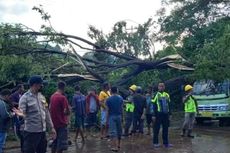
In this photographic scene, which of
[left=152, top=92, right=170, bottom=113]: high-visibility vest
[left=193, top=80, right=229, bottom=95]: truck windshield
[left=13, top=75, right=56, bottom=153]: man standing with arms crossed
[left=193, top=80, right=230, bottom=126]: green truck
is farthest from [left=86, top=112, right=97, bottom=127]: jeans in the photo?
[left=13, top=75, right=56, bottom=153]: man standing with arms crossed

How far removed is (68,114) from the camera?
980 cm

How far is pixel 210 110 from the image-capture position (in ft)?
59.4

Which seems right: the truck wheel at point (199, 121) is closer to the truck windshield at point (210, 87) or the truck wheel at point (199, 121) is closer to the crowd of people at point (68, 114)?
the truck windshield at point (210, 87)

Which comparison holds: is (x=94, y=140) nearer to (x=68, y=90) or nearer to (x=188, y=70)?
(x=68, y=90)

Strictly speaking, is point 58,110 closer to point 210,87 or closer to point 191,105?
point 191,105

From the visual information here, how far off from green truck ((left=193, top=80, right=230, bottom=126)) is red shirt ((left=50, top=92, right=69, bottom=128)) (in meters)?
9.70

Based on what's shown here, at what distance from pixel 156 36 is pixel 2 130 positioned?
1807cm

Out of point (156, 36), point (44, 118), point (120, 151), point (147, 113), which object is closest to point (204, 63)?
point (147, 113)

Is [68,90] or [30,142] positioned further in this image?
[68,90]

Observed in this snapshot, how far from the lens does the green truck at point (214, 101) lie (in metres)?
17.8

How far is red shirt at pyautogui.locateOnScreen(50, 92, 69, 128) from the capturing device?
31.6 ft

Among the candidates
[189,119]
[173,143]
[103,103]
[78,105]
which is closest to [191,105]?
[189,119]

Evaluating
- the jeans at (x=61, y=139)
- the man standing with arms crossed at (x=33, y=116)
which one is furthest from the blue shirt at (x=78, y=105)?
the man standing with arms crossed at (x=33, y=116)

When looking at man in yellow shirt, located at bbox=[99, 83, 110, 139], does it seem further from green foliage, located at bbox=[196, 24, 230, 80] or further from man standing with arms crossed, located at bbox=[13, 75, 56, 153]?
man standing with arms crossed, located at bbox=[13, 75, 56, 153]
